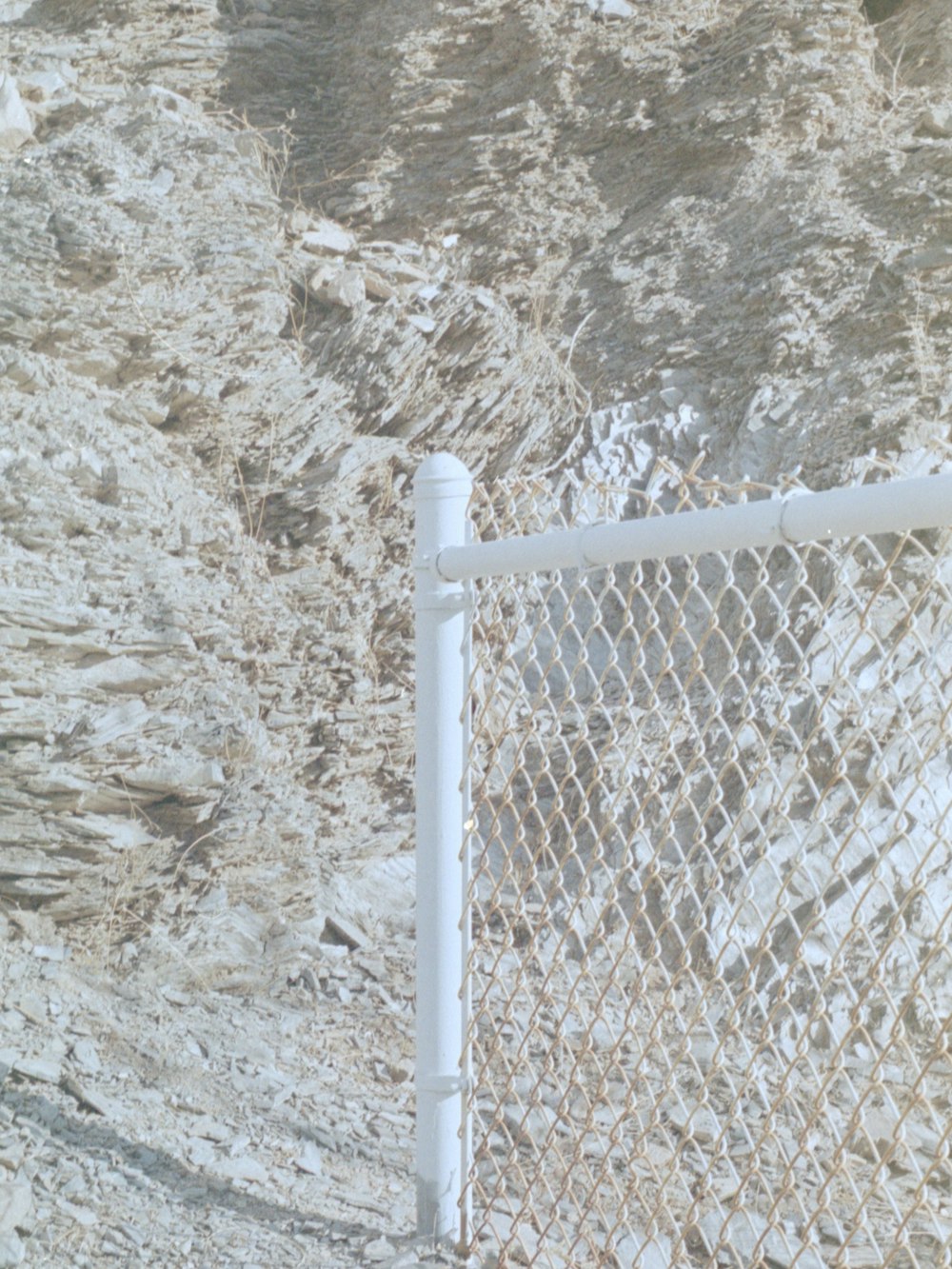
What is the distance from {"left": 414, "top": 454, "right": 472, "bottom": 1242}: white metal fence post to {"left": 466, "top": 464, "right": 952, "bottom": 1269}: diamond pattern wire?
2.0 inches

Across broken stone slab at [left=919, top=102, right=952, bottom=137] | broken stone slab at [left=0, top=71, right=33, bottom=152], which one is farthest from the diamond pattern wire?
broken stone slab at [left=0, top=71, right=33, bottom=152]

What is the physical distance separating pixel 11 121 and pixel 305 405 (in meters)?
2.16

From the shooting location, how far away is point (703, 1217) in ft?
9.41

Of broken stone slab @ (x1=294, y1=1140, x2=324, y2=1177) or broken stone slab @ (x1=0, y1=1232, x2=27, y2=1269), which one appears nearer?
broken stone slab @ (x1=0, y1=1232, x2=27, y2=1269)

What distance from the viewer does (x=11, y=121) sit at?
6.05 m

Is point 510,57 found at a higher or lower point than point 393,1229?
higher

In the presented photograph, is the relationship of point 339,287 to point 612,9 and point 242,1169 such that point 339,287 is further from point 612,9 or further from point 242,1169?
point 242,1169

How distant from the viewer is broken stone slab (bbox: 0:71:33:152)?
6.04 meters

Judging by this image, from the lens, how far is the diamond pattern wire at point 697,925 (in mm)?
2391

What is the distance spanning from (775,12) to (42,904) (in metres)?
5.08

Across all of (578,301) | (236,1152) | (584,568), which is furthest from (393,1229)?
(578,301)

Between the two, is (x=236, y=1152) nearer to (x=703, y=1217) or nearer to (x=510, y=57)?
(x=703, y=1217)

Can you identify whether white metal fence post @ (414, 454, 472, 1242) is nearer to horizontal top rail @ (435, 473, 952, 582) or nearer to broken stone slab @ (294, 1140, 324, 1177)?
horizontal top rail @ (435, 473, 952, 582)

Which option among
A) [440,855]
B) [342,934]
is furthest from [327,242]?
[440,855]
